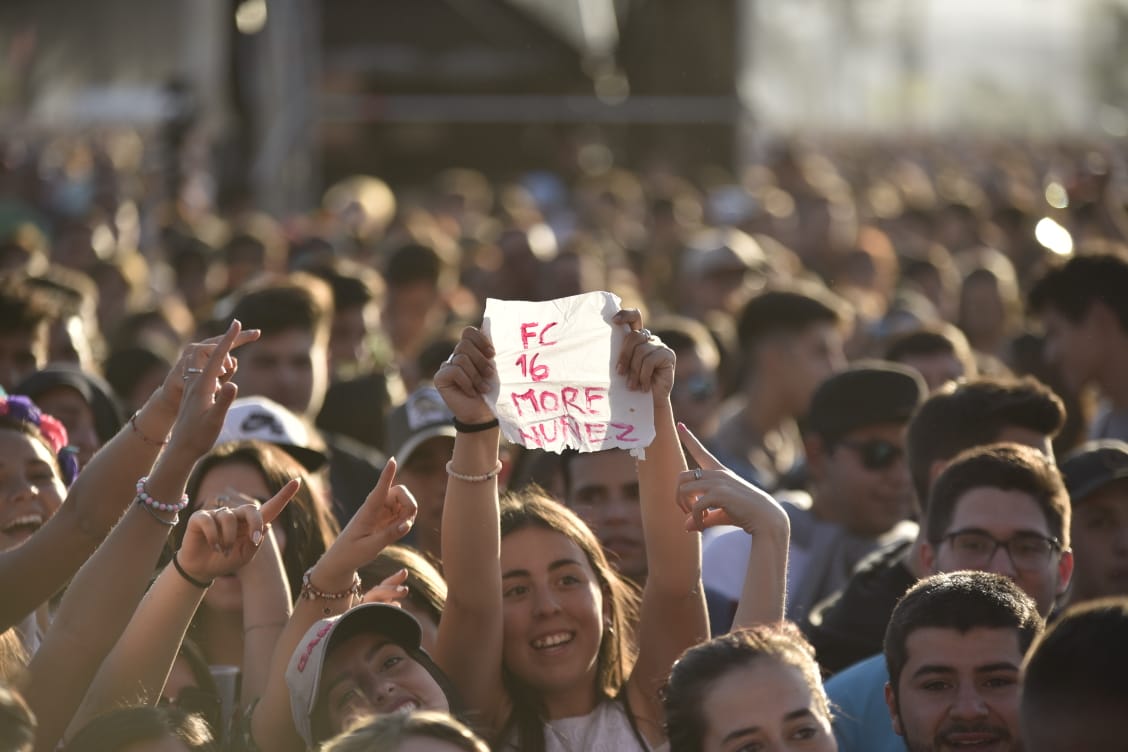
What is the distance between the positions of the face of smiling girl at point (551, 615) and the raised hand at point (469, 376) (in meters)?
0.52

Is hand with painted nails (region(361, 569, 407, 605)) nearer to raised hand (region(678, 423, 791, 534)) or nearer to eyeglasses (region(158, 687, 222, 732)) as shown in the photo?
eyeglasses (region(158, 687, 222, 732))

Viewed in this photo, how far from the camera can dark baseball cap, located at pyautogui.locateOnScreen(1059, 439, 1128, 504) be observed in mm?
5609

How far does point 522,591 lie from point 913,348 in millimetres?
3437

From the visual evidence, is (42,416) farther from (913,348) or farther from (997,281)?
(997,281)

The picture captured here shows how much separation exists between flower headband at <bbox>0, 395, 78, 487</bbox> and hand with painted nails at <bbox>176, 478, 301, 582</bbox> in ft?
3.44

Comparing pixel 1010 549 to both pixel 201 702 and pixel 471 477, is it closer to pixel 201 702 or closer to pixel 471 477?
pixel 471 477

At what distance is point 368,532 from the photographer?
421 cm

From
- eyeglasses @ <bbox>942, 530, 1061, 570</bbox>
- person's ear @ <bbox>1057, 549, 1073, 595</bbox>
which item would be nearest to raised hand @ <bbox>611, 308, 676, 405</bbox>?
eyeglasses @ <bbox>942, 530, 1061, 570</bbox>

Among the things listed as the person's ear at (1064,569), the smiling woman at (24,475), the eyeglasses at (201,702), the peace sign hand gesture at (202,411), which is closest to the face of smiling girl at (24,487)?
the smiling woman at (24,475)

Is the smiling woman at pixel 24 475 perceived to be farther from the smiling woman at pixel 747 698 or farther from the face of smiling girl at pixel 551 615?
the smiling woman at pixel 747 698

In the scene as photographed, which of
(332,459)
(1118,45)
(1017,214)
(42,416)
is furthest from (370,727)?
(1118,45)

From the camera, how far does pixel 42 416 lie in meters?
5.07

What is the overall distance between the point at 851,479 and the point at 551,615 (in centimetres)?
206

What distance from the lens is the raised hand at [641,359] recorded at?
4230mm
